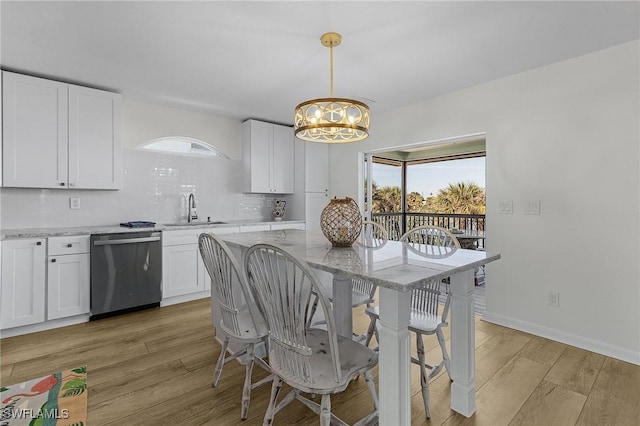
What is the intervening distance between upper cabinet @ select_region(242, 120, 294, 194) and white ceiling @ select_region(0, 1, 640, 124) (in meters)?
1.18

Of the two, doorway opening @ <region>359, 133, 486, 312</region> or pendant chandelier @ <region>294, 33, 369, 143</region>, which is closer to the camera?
pendant chandelier @ <region>294, 33, 369, 143</region>

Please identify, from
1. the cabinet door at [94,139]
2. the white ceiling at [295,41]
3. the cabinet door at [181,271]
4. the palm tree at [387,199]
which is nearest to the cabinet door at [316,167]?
the white ceiling at [295,41]

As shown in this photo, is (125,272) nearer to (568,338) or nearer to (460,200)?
(568,338)

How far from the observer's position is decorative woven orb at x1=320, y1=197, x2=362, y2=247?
1.89 meters

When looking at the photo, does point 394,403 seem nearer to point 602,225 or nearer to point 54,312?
point 602,225

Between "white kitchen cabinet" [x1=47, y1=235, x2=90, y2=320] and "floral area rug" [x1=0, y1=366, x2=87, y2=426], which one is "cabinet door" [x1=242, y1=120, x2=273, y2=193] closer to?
"white kitchen cabinet" [x1=47, y1=235, x2=90, y2=320]

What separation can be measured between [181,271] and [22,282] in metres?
1.35

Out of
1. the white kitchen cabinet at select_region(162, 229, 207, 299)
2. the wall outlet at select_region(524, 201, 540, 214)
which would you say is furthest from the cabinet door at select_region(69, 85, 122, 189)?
the wall outlet at select_region(524, 201, 540, 214)

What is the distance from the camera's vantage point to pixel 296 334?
1.30m

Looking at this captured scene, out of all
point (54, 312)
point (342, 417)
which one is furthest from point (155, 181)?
point (342, 417)

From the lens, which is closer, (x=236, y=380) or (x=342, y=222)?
(x=342, y=222)

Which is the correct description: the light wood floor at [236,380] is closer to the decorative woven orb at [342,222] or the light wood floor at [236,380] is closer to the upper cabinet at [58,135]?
the decorative woven orb at [342,222]

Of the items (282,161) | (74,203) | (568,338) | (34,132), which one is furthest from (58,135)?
(568,338)

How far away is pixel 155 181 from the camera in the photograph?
403 cm
